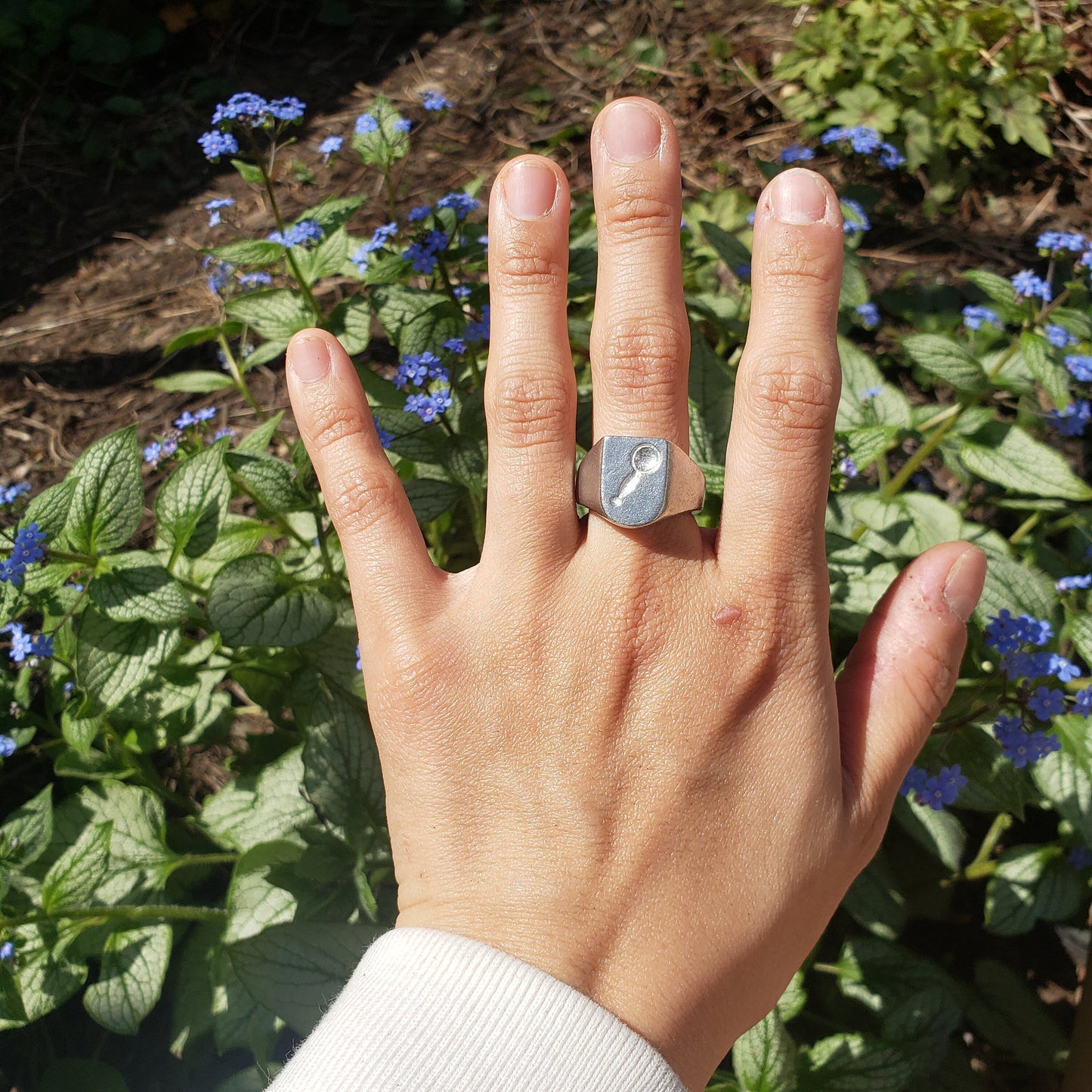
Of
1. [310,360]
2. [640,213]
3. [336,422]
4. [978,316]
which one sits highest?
[640,213]

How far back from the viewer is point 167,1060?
2.82 meters

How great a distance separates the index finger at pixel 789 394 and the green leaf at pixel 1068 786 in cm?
113

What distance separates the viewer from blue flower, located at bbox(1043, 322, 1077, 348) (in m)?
2.66

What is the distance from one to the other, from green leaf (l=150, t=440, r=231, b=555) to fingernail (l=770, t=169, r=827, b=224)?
1.55 meters

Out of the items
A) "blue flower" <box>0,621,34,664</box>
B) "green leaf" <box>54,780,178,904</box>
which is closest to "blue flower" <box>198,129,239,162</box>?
"blue flower" <box>0,621,34,664</box>

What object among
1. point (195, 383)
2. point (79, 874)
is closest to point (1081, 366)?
point (195, 383)

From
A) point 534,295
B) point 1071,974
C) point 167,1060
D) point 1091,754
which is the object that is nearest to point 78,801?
point 167,1060

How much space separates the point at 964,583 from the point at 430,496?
4.57 ft

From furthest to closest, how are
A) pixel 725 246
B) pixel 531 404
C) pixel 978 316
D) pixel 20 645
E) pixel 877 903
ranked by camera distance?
pixel 978 316
pixel 725 246
pixel 877 903
pixel 20 645
pixel 531 404

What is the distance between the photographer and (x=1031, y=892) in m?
2.62

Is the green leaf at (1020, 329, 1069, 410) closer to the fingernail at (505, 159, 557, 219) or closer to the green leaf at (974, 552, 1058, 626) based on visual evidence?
the green leaf at (974, 552, 1058, 626)

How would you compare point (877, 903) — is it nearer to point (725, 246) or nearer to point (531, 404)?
point (531, 404)

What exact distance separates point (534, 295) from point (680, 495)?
54cm

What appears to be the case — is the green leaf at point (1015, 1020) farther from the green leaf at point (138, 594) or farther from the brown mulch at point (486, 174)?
the brown mulch at point (486, 174)
